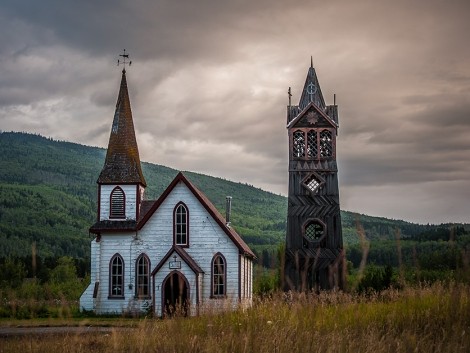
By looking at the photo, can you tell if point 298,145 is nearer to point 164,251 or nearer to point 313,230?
point 313,230

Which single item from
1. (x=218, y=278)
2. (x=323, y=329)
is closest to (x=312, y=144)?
(x=218, y=278)

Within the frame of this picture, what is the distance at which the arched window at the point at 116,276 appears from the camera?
121ft

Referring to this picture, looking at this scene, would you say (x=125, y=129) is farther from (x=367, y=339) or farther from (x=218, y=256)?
(x=367, y=339)

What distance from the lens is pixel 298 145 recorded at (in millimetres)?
39812

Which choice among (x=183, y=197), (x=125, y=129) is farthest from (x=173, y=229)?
(x=125, y=129)

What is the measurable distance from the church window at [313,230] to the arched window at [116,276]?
10.5 meters

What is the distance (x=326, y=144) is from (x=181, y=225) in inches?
390

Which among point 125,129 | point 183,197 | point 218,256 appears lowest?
point 218,256

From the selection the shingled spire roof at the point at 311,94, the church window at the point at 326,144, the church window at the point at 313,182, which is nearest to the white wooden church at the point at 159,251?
the church window at the point at 313,182

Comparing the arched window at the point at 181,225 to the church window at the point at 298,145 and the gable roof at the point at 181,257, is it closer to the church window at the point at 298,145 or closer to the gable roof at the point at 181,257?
the gable roof at the point at 181,257

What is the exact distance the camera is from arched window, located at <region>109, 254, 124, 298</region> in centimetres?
3675

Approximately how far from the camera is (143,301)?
119ft

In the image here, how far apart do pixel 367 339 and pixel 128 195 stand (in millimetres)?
29493

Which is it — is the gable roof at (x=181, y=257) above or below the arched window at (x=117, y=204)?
below
